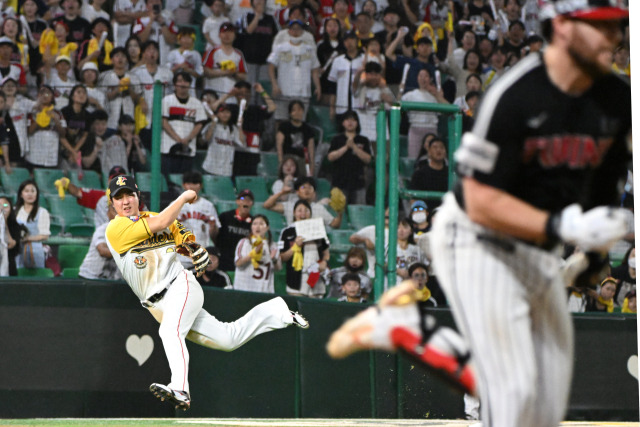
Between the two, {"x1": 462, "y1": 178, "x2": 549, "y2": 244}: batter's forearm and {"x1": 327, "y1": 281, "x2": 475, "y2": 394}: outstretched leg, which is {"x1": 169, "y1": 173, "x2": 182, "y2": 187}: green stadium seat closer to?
{"x1": 327, "y1": 281, "x2": 475, "y2": 394}: outstretched leg

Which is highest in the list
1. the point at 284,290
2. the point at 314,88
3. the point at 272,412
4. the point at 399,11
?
the point at 399,11

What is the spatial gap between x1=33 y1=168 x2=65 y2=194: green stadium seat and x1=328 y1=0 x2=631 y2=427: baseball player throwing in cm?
715

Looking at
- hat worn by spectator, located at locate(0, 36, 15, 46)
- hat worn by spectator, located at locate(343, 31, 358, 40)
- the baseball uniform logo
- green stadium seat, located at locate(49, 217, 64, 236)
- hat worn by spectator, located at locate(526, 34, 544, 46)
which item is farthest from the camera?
hat worn by spectator, located at locate(526, 34, 544, 46)

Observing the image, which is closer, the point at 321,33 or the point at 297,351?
the point at 297,351

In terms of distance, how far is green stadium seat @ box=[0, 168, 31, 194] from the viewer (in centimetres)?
1046

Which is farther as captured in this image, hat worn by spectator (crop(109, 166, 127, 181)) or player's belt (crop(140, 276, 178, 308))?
hat worn by spectator (crop(109, 166, 127, 181))

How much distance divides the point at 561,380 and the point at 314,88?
10750mm

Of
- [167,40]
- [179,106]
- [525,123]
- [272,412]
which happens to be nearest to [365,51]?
[167,40]

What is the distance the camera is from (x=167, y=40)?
14523 mm

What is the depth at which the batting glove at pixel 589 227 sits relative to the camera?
3564 mm

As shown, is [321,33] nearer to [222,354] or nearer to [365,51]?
[365,51]

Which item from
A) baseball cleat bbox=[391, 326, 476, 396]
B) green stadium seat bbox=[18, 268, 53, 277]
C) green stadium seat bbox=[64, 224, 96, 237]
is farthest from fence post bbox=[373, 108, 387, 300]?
baseball cleat bbox=[391, 326, 476, 396]

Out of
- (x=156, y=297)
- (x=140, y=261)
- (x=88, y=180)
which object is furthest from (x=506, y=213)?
(x=88, y=180)

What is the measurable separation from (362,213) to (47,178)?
3.31m
